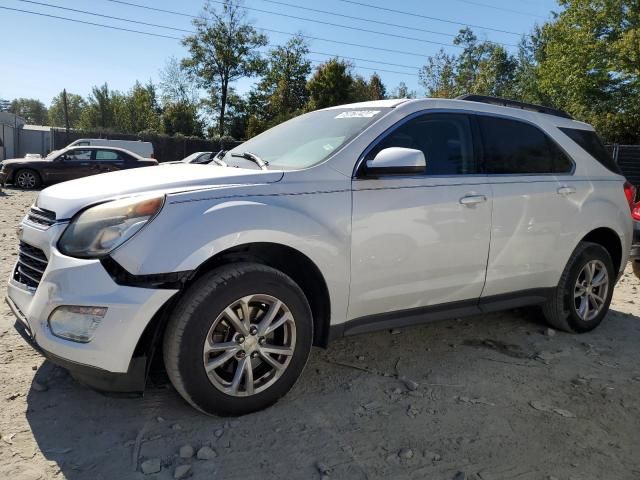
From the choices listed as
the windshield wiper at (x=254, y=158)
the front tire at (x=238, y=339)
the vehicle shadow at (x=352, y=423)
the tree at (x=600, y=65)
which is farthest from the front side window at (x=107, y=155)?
the tree at (x=600, y=65)

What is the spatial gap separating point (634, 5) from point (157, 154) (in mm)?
27108

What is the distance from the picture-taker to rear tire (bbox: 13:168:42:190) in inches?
633

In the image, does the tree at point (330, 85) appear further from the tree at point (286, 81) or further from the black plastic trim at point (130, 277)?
the black plastic trim at point (130, 277)

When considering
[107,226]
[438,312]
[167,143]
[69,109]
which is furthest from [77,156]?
[69,109]

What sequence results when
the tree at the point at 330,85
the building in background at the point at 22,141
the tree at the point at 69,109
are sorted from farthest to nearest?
the tree at the point at 69,109
the tree at the point at 330,85
the building in background at the point at 22,141

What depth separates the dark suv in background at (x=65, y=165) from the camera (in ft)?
52.8

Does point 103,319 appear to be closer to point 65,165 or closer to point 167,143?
point 65,165

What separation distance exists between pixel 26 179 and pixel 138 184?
51.4 ft

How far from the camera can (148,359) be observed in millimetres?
2572

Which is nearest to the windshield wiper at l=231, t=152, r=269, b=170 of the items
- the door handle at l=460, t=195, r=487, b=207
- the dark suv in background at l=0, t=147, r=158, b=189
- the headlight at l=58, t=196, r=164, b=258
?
the headlight at l=58, t=196, r=164, b=258

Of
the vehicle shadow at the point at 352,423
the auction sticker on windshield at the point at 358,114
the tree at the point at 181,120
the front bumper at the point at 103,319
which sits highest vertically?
the tree at the point at 181,120

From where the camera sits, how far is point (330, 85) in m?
38.8

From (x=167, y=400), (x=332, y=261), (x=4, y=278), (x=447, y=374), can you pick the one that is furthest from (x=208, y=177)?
(x=4, y=278)

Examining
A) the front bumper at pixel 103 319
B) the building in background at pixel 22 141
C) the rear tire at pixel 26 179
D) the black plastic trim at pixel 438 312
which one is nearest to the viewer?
the front bumper at pixel 103 319
